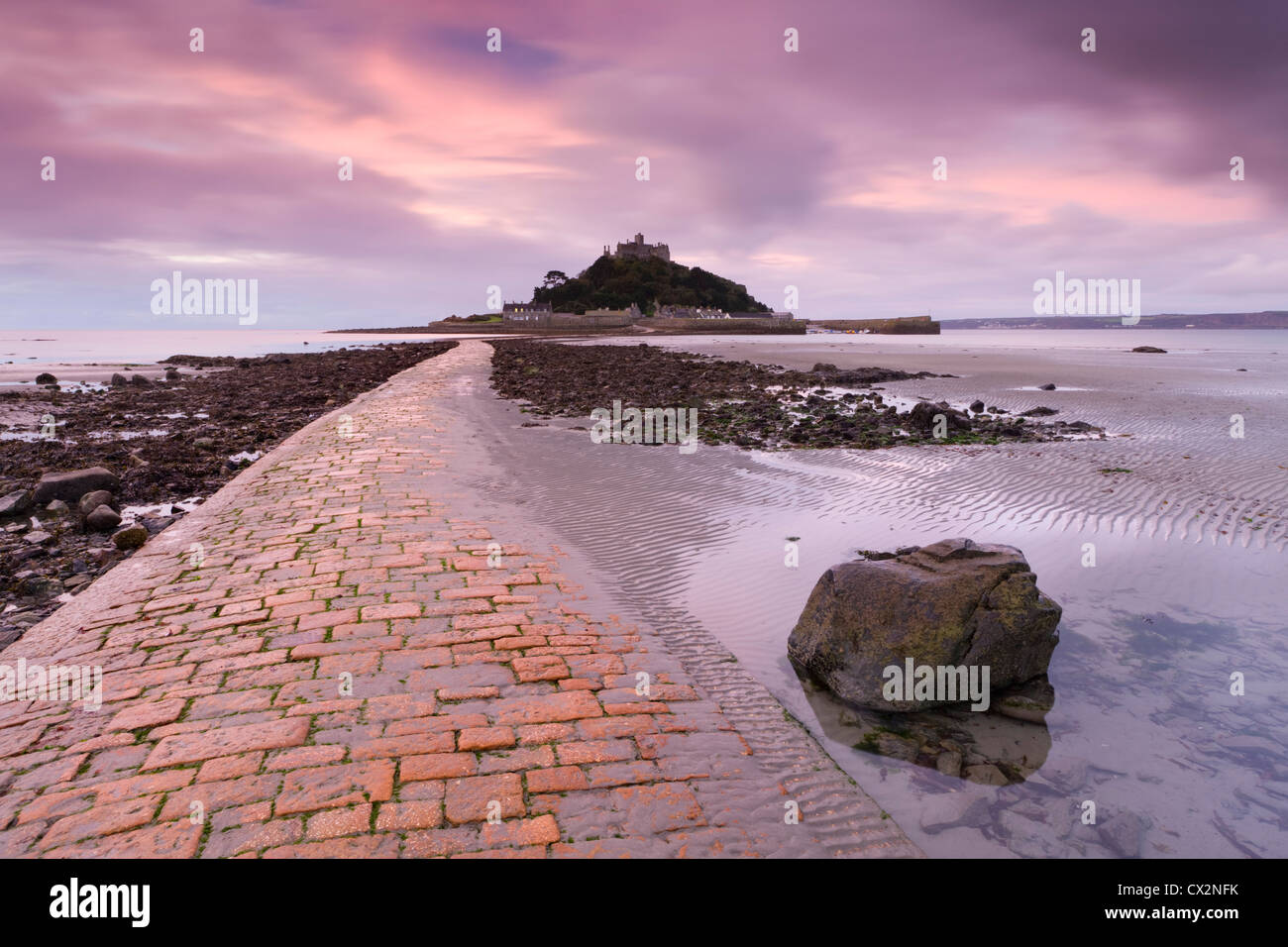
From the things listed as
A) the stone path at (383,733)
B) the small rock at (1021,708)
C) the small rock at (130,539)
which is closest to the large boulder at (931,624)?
the small rock at (1021,708)

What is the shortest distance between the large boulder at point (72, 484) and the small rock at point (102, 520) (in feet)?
5.09

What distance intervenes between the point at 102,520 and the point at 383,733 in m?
7.02

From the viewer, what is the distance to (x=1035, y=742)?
4.28m

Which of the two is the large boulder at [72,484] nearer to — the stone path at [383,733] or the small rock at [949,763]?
the stone path at [383,733]

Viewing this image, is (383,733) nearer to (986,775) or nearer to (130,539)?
(986,775)

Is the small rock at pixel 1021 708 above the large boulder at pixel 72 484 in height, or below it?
below

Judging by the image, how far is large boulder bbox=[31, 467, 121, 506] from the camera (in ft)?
30.4

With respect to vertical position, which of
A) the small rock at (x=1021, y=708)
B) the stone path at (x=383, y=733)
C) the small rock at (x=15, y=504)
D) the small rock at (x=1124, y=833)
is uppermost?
the small rock at (x=15, y=504)

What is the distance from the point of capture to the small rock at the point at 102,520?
27.0ft

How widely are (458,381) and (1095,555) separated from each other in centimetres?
2116

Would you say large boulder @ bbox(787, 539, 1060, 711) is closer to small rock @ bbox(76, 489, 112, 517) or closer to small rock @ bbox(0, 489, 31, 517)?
small rock @ bbox(76, 489, 112, 517)

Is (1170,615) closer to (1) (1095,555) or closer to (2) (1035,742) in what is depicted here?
(1) (1095,555)

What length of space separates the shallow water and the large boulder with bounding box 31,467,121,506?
17.5ft

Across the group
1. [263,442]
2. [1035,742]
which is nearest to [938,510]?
[1035,742]
